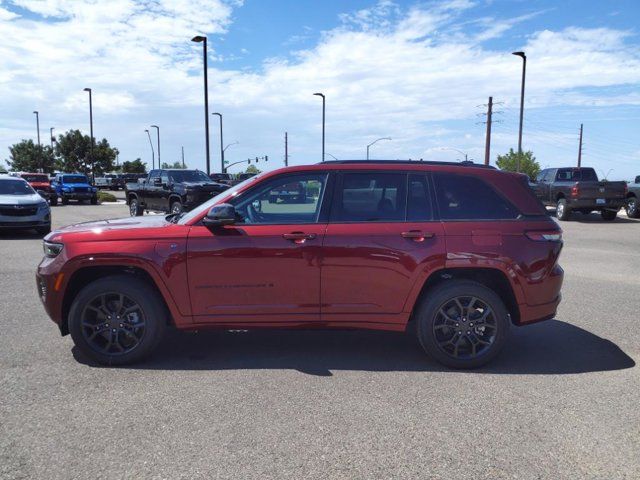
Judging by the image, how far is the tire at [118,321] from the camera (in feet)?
14.8

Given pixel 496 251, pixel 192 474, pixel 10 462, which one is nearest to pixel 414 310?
pixel 496 251

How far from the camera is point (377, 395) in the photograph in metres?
4.00

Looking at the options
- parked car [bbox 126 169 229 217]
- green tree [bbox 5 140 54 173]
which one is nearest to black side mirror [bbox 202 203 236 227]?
parked car [bbox 126 169 229 217]

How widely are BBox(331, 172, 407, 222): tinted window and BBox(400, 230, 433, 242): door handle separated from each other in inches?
6.6

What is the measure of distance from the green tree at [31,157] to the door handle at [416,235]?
257 ft

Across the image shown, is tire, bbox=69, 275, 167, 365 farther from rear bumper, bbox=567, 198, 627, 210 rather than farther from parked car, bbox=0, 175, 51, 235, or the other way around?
rear bumper, bbox=567, 198, 627, 210

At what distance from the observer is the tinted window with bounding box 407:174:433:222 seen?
465 centimetres

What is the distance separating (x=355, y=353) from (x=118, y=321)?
83.9 inches

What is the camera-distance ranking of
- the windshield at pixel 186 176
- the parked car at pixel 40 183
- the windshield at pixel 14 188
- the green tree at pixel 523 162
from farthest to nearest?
1. the green tree at pixel 523 162
2. the parked car at pixel 40 183
3. the windshield at pixel 186 176
4. the windshield at pixel 14 188

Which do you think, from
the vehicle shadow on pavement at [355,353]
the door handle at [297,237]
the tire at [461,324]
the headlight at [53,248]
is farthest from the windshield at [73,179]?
the tire at [461,324]

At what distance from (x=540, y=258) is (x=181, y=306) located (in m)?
3.11

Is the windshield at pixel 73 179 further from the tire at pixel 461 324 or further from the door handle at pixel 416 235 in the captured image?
the tire at pixel 461 324

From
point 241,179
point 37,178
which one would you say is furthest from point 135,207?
point 37,178

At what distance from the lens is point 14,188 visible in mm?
14711
